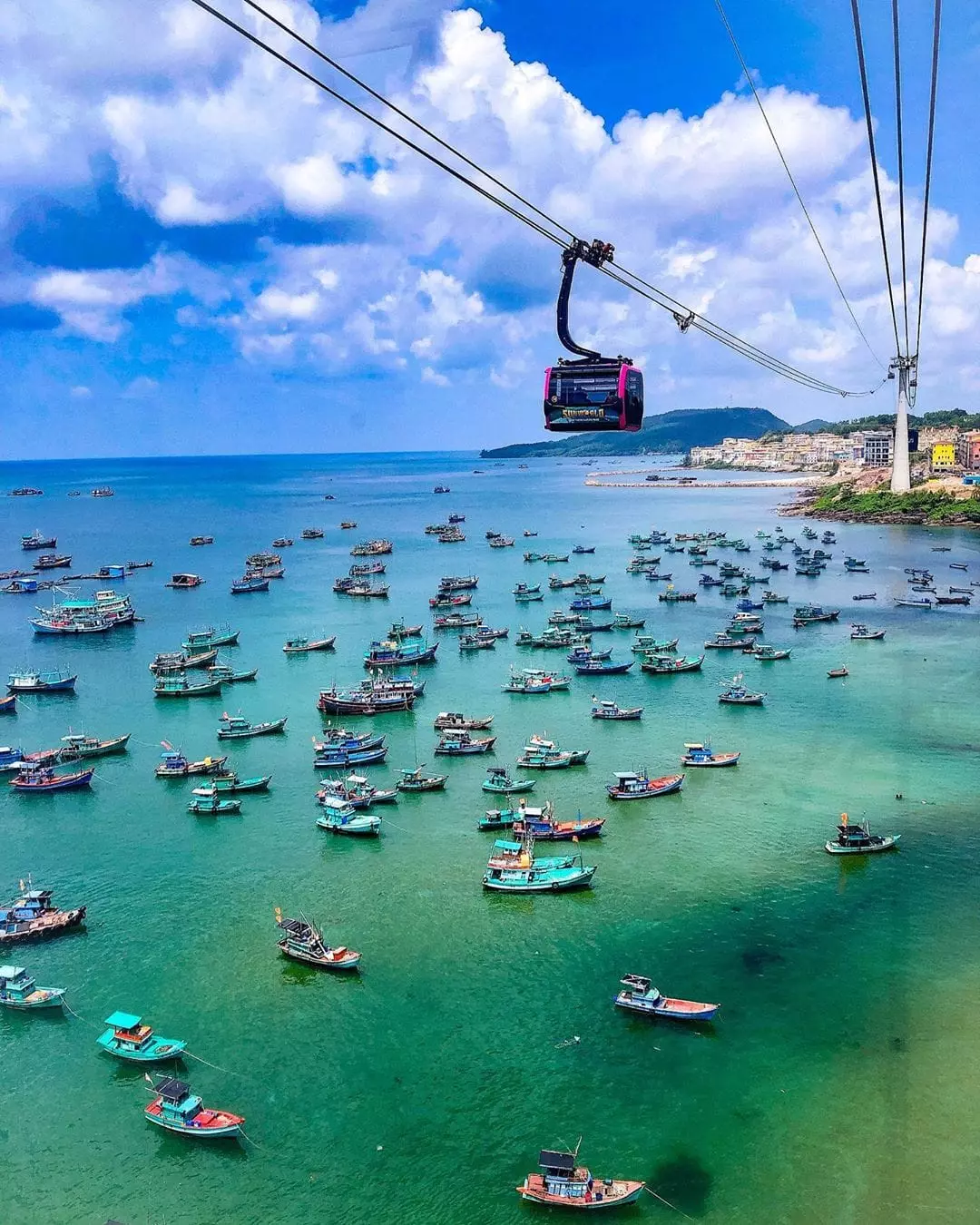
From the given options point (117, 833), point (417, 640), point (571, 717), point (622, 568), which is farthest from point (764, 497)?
point (117, 833)

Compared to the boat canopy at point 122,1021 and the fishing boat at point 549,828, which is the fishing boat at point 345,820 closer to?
the fishing boat at point 549,828

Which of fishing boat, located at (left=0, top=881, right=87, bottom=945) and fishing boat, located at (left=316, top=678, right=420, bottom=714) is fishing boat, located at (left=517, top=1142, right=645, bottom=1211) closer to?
fishing boat, located at (left=0, top=881, right=87, bottom=945)

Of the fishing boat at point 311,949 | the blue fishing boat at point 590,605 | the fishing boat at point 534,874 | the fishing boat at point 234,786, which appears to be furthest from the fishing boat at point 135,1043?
the blue fishing boat at point 590,605

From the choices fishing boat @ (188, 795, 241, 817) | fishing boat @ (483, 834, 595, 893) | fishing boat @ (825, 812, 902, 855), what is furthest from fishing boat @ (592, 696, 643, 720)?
fishing boat @ (188, 795, 241, 817)

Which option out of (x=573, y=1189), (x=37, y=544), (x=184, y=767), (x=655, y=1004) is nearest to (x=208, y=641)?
(x=184, y=767)

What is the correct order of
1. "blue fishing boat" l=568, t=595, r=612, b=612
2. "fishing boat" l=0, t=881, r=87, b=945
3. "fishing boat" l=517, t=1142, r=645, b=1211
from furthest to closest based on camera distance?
1. "blue fishing boat" l=568, t=595, r=612, b=612
2. "fishing boat" l=0, t=881, r=87, b=945
3. "fishing boat" l=517, t=1142, r=645, b=1211

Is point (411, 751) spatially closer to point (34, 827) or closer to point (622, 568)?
point (34, 827)
